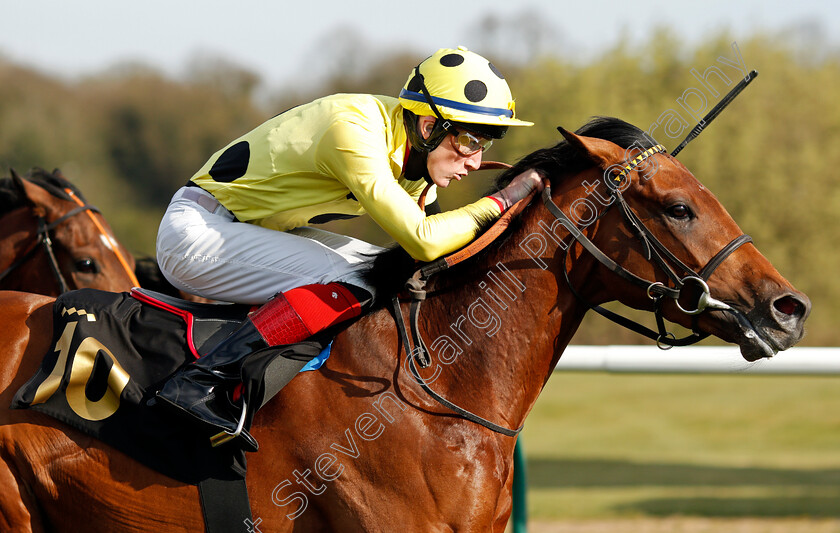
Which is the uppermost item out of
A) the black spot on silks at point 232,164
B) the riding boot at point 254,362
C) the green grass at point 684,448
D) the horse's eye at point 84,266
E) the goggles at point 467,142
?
the goggles at point 467,142

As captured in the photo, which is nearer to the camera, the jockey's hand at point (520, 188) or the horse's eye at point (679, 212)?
the horse's eye at point (679, 212)

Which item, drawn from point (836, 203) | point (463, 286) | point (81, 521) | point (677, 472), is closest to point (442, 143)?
point (463, 286)

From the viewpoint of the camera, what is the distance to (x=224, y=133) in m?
28.0

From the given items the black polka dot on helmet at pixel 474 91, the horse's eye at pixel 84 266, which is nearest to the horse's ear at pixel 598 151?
the black polka dot on helmet at pixel 474 91

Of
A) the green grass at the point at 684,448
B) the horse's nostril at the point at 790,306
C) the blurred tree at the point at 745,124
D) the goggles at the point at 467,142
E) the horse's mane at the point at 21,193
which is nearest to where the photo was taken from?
the horse's nostril at the point at 790,306

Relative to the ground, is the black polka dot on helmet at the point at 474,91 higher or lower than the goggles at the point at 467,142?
higher

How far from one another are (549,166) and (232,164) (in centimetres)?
112

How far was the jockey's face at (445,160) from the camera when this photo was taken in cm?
296

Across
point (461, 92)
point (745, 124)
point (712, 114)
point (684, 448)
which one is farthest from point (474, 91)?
point (745, 124)

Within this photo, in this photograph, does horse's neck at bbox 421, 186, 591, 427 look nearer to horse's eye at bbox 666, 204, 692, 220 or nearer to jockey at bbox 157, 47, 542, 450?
jockey at bbox 157, 47, 542, 450

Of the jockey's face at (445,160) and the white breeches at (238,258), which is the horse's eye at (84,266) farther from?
the jockey's face at (445,160)

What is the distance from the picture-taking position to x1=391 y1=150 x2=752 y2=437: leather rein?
2.72m

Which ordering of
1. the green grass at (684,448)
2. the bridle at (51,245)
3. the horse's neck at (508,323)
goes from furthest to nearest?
the green grass at (684,448)
the bridle at (51,245)
the horse's neck at (508,323)

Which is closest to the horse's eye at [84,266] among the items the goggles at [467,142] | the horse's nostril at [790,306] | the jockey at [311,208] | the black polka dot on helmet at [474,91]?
the jockey at [311,208]
